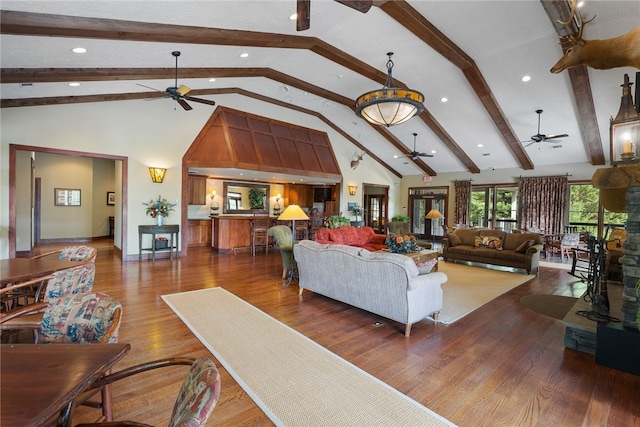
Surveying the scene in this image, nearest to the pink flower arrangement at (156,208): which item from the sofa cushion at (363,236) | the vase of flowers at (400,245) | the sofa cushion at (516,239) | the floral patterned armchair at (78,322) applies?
the sofa cushion at (363,236)

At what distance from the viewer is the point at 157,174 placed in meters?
7.18

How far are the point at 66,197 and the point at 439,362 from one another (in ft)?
38.0

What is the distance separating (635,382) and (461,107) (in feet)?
22.2

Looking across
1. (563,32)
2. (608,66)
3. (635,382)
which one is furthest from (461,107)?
(635,382)

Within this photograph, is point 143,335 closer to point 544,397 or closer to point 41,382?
point 41,382

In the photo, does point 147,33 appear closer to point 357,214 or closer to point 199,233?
point 199,233

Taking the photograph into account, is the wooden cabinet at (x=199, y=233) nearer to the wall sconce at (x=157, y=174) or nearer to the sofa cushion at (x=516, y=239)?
the wall sconce at (x=157, y=174)

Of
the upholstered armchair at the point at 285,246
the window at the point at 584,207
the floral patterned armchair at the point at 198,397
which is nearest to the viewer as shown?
the floral patterned armchair at the point at 198,397

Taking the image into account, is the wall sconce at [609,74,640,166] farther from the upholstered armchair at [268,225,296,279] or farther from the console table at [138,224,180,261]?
the console table at [138,224,180,261]

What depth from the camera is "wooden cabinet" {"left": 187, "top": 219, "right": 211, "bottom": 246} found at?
9.70 metres

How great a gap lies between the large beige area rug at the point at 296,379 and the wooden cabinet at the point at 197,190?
6.62m

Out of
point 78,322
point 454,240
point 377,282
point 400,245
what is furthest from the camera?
point 454,240

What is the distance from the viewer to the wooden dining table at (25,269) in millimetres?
2546

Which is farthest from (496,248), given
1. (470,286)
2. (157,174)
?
(157,174)
